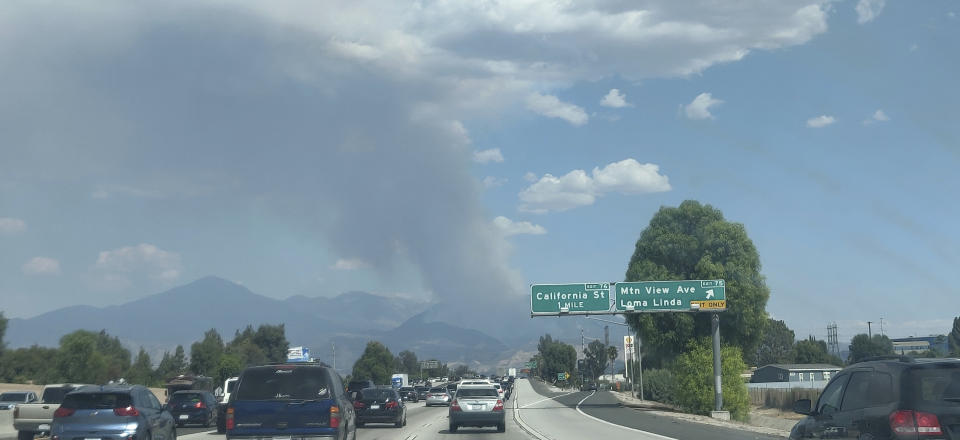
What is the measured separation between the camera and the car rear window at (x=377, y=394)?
33.8 m

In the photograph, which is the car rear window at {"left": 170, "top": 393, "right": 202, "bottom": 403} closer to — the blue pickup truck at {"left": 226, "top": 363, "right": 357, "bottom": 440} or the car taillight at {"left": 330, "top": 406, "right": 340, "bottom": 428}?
the blue pickup truck at {"left": 226, "top": 363, "right": 357, "bottom": 440}

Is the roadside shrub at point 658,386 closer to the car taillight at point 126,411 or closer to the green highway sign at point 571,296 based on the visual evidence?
the green highway sign at point 571,296

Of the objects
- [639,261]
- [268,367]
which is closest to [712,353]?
[639,261]

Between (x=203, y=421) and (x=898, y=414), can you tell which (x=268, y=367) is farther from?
(x=203, y=421)

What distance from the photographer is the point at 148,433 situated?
1802 centimetres

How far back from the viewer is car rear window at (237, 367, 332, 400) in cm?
1623

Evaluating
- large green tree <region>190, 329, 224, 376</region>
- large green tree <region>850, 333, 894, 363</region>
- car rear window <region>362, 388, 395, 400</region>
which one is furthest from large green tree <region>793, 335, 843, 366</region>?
car rear window <region>362, 388, 395, 400</region>

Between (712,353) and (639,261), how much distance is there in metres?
7.61

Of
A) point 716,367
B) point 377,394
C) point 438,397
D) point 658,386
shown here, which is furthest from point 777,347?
point 377,394

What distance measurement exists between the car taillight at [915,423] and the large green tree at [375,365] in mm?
154693

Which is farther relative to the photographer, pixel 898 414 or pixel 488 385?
pixel 488 385

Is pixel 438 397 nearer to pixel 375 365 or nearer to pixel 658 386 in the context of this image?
pixel 658 386

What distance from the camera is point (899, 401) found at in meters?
9.02

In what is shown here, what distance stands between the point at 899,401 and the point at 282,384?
1101 centimetres
